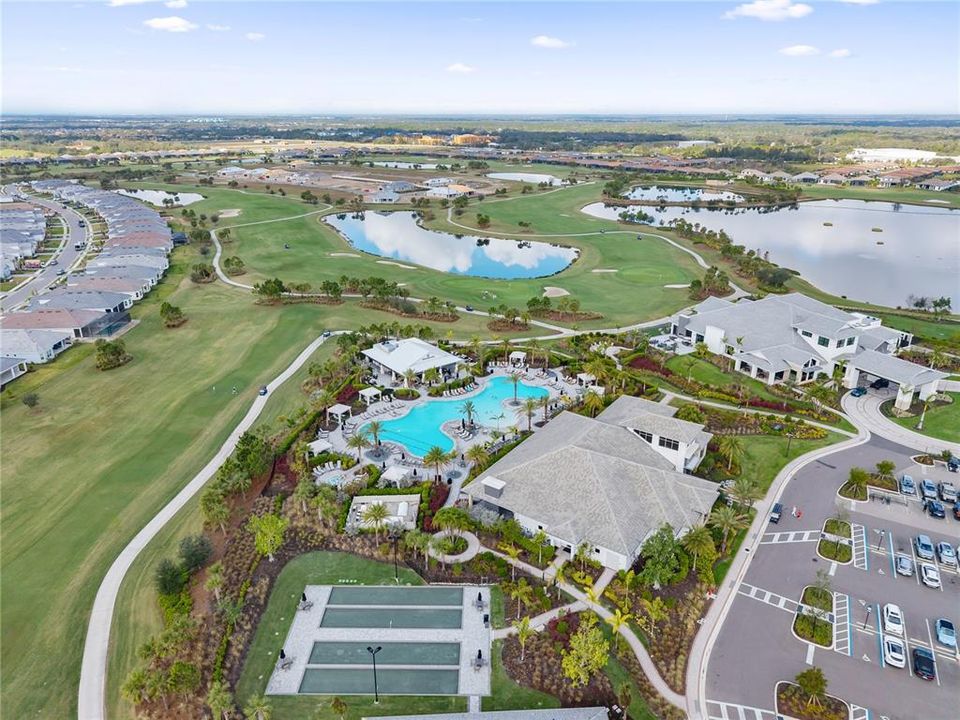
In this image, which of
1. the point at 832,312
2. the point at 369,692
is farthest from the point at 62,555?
the point at 832,312

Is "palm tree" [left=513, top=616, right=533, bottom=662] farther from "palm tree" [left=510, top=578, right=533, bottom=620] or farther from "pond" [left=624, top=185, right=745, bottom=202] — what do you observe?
"pond" [left=624, top=185, right=745, bottom=202]

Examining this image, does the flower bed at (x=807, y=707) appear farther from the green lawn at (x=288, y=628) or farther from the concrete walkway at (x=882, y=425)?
the concrete walkway at (x=882, y=425)

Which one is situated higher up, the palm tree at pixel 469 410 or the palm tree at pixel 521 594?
the palm tree at pixel 469 410

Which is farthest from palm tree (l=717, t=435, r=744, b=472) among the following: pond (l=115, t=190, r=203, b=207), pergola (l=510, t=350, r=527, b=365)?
pond (l=115, t=190, r=203, b=207)

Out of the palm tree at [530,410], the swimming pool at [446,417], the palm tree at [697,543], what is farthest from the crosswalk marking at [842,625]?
the swimming pool at [446,417]

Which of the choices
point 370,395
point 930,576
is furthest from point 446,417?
point 930,576
